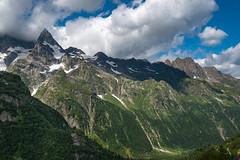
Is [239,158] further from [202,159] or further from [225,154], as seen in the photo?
[202,159]

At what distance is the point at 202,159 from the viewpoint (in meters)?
194

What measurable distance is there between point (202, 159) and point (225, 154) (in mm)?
25977

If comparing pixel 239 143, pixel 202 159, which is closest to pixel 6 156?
pixel 202 159

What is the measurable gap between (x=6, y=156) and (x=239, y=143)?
220 metres

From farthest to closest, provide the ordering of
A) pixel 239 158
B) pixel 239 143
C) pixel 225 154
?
pixel 239 143, pixel 225 154, pixel 239 158

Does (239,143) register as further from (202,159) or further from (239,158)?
(239,158)

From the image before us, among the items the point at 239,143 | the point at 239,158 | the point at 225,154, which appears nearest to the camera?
the point at 239,158

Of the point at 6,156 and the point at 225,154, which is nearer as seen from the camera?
the point at 225,154

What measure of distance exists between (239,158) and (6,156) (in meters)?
222

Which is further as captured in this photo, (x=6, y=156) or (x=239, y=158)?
(x=6, y=156)

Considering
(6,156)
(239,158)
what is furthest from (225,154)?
(6,156)

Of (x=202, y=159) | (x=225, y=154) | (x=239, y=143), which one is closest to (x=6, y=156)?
(x=202, y=159)

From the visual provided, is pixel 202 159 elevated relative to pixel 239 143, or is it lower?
lower

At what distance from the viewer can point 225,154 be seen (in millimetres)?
173375
